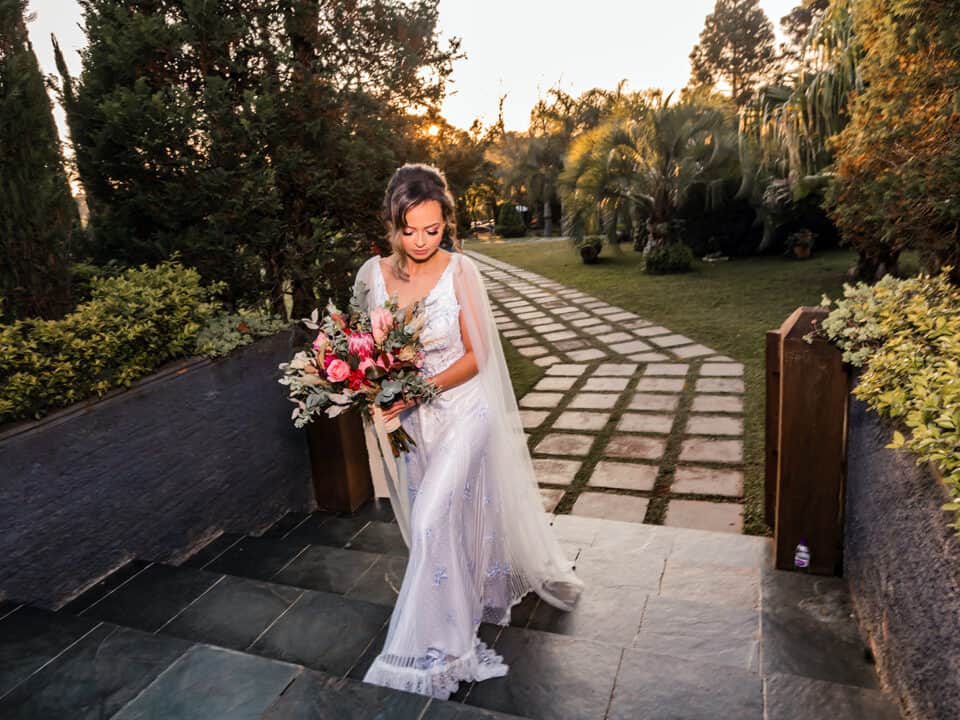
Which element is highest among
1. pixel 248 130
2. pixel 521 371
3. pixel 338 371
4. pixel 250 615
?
pixel 248 130

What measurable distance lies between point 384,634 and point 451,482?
0.71 meters

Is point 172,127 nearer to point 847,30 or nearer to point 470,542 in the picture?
point 470,542

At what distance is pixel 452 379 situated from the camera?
290cm

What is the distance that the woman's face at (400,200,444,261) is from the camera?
2.76 metres

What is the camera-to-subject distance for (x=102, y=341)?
3.22 m

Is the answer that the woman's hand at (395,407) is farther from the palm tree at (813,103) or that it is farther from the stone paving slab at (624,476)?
the palm tree at (813,103)

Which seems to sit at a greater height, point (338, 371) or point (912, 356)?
point (338, 371)

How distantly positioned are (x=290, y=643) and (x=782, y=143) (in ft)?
33.7

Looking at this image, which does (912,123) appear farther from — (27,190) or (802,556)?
(27,190)

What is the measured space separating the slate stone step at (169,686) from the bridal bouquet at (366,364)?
1.03 metres

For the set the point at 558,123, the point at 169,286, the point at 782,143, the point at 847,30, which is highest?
the point at 558,123

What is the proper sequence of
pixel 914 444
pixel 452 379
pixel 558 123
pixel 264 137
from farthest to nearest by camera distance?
pixel 558 123
pixel 264 137
pixel 452 379
pixel 914 444

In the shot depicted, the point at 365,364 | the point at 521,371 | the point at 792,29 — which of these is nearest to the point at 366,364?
the point at 365,364

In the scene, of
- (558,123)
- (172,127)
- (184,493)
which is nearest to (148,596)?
(184,493)
